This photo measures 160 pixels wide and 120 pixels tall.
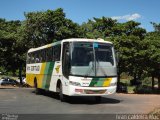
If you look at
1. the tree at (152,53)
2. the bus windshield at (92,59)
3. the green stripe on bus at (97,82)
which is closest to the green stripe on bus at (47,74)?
the bus windshield at (92,59)

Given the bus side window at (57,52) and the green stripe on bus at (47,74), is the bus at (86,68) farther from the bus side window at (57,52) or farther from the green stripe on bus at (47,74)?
the green stripe on bus at (47,74)

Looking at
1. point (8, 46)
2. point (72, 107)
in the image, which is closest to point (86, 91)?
point (72, 107)

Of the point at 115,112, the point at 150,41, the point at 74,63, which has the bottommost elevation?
the point at 115,112

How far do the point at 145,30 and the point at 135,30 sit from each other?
1377 millimetres

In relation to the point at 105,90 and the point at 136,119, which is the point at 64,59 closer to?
the point at 105,90

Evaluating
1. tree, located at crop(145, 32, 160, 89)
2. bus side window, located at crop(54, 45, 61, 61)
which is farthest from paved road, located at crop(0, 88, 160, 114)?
tree, located at crop(145, 32, 160, 89)

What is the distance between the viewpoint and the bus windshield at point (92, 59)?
20.8 m

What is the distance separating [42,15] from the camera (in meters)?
51.7

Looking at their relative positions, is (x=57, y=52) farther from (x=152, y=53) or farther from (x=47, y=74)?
(x=152, y=53)

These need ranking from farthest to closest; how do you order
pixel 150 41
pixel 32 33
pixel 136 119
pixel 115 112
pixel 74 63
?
pixel 32 33 < pixel 150 41 < pixel 74 63 < pixel 115 112 < pixel 136 119

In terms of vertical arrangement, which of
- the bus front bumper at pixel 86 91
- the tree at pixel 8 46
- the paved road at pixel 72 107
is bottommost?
the paved road at pixel 72 107

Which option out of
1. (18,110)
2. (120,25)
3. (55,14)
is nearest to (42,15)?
(55,14)

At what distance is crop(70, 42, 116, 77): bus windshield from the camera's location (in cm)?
2083

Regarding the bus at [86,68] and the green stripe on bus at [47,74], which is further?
the green stripe on bus at [47,74]
